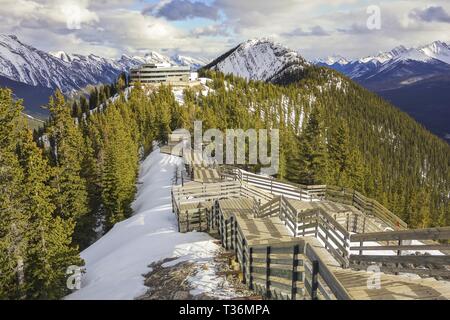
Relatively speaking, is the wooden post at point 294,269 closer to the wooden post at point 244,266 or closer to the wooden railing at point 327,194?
the wooden post at point 244,266

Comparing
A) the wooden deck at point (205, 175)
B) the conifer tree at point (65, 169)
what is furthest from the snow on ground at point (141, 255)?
the conifer tree at point (65, 169)

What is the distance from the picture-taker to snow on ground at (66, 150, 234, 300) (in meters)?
11.7

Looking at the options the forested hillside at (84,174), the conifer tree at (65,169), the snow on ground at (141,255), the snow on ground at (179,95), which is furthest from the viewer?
the snow on ground at (179,95)

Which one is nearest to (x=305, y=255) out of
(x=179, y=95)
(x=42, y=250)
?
(x=42, y=250)

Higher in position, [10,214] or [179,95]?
[179,95]

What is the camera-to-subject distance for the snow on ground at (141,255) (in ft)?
38.4

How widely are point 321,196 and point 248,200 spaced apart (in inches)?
461

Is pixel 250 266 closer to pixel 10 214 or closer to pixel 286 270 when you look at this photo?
pixel 286 270

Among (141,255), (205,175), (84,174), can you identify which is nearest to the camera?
(141,255)

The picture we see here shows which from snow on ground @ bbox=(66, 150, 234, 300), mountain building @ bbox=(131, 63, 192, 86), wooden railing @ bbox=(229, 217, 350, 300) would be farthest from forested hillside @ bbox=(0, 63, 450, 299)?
mountain building @ bbox=(131, 63, 192, 86)

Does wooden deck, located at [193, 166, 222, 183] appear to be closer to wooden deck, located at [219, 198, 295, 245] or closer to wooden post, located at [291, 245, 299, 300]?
wooden deck, located at [219, 198, 295, 245]

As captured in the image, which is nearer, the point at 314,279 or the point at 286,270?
the point at 314,279

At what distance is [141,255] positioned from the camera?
51.0 ft

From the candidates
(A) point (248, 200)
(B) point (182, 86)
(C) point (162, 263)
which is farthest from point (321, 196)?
(B) point (182, 86)
